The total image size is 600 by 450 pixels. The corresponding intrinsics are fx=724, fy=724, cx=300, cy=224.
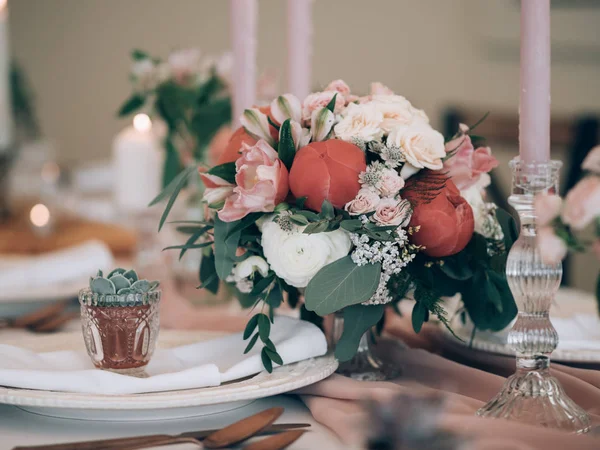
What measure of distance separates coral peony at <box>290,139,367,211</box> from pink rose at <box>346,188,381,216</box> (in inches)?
0.7

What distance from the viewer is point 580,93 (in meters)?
3.33

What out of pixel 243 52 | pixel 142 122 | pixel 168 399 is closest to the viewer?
pixel 168 399

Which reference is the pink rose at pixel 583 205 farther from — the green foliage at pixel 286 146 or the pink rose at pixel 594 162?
the green foliage at pixel 286 146

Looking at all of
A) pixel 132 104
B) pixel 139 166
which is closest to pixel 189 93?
pixel 132 104

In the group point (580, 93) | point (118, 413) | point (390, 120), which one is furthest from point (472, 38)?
point (118, 413)

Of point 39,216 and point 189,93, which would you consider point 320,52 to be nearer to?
point 39,216

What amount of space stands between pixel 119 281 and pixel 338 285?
229 millimetres

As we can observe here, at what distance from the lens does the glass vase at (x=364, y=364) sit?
2.59 feet

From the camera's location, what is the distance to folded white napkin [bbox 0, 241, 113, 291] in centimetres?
132

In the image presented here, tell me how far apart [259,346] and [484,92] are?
9.59ft

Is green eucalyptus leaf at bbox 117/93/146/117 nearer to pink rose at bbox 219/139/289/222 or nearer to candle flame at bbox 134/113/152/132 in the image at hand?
candle flame at bbox 134/113/152/132

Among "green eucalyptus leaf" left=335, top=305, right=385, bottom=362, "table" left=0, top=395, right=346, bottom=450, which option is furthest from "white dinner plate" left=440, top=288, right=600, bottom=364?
"table" left=0, top=395, right=346, bottom=450

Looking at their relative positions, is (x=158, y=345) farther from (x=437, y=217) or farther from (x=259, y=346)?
(x=437, y=217)

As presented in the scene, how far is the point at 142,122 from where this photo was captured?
62.5 inches
